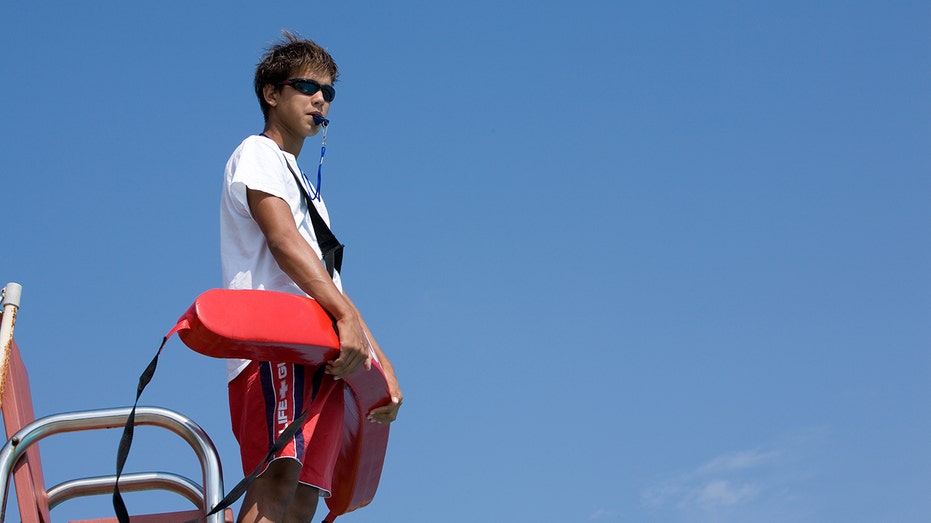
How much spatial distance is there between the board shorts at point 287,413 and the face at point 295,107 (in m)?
1.07

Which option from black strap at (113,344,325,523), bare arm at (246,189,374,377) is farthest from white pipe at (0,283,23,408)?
bare arm at (246,189,374,377)

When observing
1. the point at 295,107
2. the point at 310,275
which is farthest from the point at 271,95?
the point at 310,275

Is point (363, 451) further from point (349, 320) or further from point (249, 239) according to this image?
point (249, 239)

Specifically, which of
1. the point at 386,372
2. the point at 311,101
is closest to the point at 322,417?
the point at 386,372

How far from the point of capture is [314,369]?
3.61 metres

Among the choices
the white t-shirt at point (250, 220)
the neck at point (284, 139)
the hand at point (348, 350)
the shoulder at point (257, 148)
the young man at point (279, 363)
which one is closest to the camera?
the young man at point (279, 363)

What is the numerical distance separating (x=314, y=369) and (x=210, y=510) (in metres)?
0.61

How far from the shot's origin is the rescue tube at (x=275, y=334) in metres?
3.21

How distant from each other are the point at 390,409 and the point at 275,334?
2.61 feet

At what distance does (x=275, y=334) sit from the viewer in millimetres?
3316

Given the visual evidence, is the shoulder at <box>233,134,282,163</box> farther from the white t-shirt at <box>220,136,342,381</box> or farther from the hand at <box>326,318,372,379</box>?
the hand at <box>326,318,372,379</box>

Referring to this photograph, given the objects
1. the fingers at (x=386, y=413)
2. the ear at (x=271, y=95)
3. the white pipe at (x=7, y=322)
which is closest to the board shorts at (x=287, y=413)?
the fingers at (x=386, y=413)

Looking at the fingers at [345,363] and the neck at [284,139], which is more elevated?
the neck at [284,139]

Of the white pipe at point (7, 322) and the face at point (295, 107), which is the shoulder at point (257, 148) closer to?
the face at point (295, 107)
